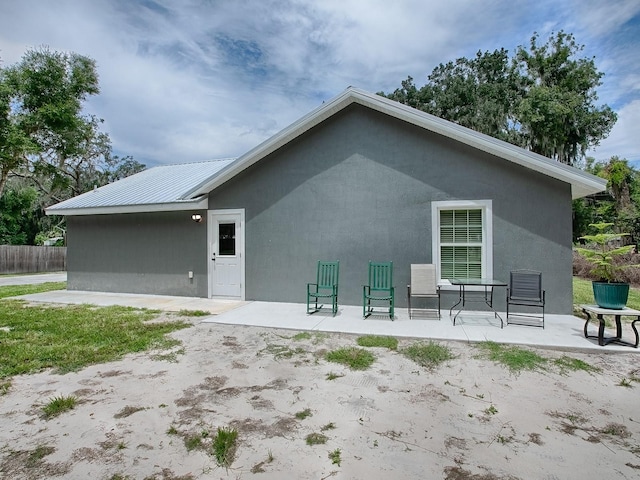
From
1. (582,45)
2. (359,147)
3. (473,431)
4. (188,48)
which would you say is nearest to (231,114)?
(188,48)

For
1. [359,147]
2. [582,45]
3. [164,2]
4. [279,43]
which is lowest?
[359,147]

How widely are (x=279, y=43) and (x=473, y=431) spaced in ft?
42.2

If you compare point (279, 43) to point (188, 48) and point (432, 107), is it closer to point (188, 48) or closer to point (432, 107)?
point (188, 48)

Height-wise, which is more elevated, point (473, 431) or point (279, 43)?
point (279, 43)

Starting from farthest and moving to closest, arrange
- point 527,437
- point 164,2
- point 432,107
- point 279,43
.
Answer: point 432,107
point 279,43
point 164,2
point 527,437

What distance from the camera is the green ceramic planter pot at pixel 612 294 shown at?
4707 millimetres

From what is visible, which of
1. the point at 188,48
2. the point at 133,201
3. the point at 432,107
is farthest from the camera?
the point at 432,107

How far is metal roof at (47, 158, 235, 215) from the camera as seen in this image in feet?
29.2

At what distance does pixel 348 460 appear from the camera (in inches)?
96.7

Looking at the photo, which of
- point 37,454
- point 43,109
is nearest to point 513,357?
point 37,454

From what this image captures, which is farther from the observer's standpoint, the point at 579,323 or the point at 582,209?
the point at 582,209

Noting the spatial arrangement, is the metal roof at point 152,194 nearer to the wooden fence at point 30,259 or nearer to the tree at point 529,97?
the wooden fence at point 30,259

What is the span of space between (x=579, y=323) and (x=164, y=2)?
1182cm

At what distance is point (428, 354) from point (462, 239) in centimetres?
339
